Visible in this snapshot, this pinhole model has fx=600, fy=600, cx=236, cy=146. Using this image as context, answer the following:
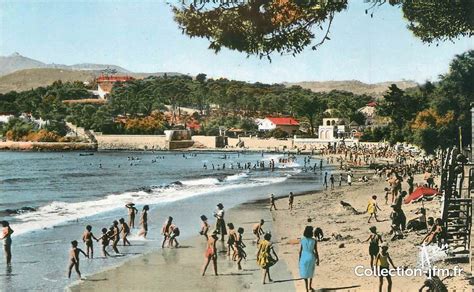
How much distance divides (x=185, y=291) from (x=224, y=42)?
4454 millimetres

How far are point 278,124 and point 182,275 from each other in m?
59.3

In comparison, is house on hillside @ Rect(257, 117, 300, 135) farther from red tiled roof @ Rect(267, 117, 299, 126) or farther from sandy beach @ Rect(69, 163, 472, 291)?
sandy beach @ Rect(69, 163, 472, 291)

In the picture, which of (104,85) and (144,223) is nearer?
(144,223)

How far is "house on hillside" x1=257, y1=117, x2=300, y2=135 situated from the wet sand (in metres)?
50.6

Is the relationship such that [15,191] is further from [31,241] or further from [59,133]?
[59,133]

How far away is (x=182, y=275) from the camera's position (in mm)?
12016

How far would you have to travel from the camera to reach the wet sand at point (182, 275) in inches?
434

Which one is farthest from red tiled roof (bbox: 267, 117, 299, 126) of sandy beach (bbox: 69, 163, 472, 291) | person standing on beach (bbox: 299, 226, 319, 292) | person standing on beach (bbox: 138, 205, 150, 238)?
person standing on beach (bbox: 299, 226, 319, 292)

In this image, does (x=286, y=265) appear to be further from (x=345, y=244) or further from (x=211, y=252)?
(x=345, y=244)

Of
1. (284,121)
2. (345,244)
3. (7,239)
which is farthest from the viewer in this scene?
(284,121)

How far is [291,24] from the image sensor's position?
32.6 ft

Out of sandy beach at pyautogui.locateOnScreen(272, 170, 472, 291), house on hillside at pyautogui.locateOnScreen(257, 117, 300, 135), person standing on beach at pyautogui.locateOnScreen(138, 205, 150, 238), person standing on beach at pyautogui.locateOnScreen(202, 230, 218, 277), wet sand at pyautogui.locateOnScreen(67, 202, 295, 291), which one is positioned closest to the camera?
sandy beach at pyautogui.locateOnScreen(272, 170, 472, 291)

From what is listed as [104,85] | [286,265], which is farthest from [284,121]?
[104,85]

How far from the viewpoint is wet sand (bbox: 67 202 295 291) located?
11.0 m
